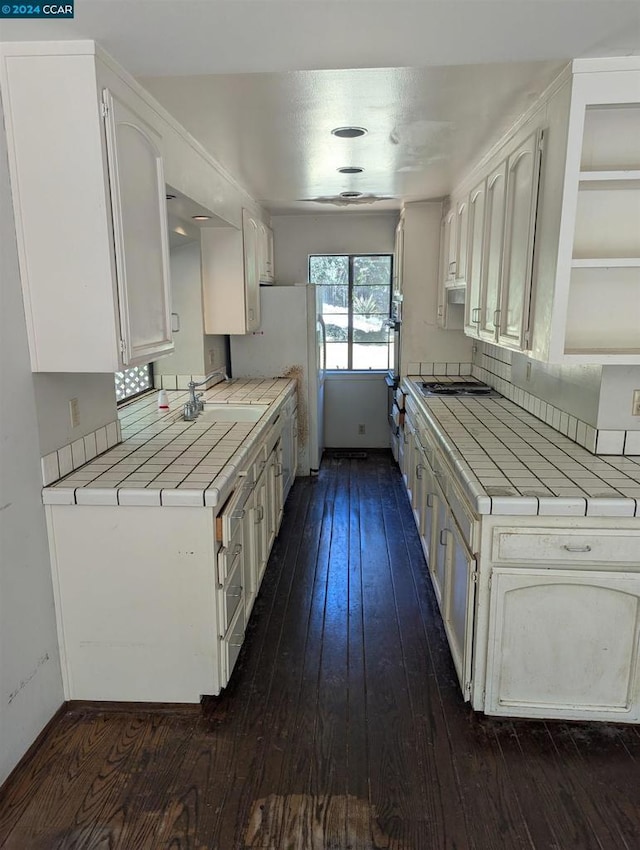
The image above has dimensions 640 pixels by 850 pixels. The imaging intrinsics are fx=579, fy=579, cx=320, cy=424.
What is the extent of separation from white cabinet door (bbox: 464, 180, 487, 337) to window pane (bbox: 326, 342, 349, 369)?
8.15 ft

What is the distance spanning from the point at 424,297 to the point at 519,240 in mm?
2322

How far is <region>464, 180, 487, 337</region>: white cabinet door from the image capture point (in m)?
3.24

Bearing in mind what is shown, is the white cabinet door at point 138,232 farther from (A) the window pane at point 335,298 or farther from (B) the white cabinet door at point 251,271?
(A) the window pane at point 335,298

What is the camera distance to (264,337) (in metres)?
4.88

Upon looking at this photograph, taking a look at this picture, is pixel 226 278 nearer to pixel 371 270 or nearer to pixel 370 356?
pixel 371 270

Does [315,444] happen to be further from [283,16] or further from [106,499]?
[283,16]

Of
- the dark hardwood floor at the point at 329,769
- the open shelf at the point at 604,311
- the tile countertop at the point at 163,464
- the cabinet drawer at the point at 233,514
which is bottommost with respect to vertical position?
the dark hardwood floor at the point at 329,769

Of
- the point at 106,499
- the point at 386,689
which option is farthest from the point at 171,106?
the point at 386,689

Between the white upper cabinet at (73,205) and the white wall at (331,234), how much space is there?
374 centimetres

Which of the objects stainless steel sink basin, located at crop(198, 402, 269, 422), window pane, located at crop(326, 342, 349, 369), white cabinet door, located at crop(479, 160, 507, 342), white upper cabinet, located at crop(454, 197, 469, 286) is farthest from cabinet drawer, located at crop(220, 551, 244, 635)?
window pane, located at crop(326, 342, 349, 369)

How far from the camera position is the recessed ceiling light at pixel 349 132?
266 cm

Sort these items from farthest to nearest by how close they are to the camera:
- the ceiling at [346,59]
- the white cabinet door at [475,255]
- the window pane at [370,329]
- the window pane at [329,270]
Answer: the window pane at [370,329]
the window pane at [329,270]
the white cabinet door at [475,255]
the ceiling at [346,59]

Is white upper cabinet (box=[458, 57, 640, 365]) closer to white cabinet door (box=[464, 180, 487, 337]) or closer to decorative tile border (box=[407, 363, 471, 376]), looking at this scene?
white cabinet door (box=[464, 180, 487, 337])

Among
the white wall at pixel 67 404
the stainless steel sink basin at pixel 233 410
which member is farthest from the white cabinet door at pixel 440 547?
the white wall at pixel 67 404
